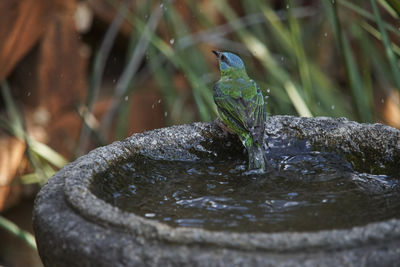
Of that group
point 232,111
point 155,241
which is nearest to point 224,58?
point 232,111

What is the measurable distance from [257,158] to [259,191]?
0.16 meters

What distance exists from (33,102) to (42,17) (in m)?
0.43

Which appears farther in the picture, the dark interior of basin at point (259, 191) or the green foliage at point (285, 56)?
the green foliage at point (285, 56)

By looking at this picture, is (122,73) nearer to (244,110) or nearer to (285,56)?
(285,56)

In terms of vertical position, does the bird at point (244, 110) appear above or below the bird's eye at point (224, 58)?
below

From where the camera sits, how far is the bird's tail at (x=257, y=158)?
5.38 ft

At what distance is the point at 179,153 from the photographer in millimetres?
1711

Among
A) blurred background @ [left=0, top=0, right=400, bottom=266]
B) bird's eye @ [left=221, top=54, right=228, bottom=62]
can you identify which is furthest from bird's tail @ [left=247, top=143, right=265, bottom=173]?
bird's eye @ [left=221, top=54, right=228, bottom=62]

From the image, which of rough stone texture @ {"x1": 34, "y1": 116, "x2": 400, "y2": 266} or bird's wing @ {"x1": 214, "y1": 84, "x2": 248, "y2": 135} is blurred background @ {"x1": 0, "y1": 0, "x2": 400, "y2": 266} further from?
rough stone texture @ {"x1": 34, "y1": 116, "x2": 400, "y2": 266}

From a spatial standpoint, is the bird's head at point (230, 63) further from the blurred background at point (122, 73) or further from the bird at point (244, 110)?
the blurred background at point (122, 73)

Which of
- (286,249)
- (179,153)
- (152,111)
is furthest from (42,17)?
(286,249)

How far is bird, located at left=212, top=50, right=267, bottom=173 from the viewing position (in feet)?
5.42

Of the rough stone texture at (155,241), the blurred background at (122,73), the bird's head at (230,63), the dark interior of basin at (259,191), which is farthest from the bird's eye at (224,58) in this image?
the rough stone texture at (155,241)

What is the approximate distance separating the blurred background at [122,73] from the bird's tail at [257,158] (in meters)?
0.53
